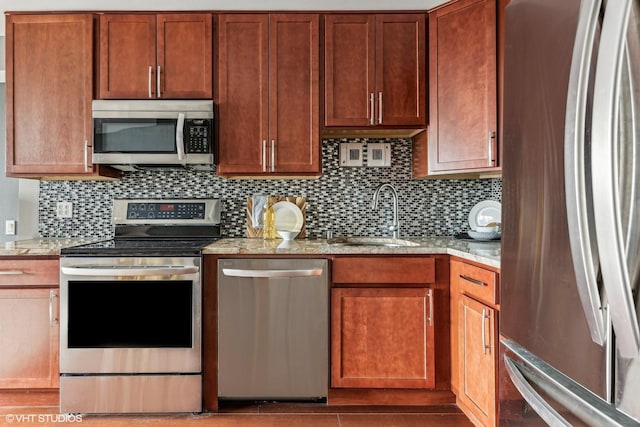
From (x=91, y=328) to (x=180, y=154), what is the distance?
0.98 metres

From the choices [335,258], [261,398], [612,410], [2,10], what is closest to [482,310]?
[335,258]

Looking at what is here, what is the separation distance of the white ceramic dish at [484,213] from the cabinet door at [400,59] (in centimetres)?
73

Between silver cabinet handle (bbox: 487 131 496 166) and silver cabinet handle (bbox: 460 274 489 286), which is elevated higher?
silver cabinet handle (bbox: 487 131 496 166)

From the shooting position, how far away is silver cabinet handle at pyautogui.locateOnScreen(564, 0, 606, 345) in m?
0.71

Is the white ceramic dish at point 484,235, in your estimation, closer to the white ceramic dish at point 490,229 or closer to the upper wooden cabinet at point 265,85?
the white ceramic dish at point 490,229

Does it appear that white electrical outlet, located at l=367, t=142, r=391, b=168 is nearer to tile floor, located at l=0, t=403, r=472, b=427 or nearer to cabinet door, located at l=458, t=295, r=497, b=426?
cabinet door, located at l=458, t=295, r=497, b=426

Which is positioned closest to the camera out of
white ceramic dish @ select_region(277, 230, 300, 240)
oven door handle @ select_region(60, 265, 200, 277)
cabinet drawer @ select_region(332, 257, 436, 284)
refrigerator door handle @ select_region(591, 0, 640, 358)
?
refrigerator door handle @ select_region(591, 0, 640, 358)

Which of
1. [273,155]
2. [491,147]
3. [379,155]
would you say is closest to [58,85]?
[273,155]

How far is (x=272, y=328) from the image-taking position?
2.00 meters

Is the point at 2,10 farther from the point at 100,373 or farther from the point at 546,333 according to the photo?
the point at 546,333

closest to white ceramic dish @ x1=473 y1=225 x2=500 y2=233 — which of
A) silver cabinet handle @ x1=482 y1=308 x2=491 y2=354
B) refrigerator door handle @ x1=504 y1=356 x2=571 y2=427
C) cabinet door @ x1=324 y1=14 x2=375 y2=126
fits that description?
silver cabinet handle @ x1=482 y1=308 x2=491 y2=354

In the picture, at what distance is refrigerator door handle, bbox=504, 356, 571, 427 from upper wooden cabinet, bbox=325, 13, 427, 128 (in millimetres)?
1553

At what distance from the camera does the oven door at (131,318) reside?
195 cm

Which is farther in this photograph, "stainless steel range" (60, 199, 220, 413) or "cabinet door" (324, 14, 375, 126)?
"cabinet door" (324, 14, 375, 126)
